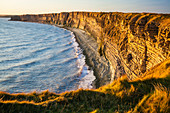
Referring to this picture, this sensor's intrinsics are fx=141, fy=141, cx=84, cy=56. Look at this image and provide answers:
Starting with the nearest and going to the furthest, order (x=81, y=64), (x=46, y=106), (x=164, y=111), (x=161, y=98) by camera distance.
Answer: (x=164, y=111) < (x=161, y=98) < (x=46, y=106) < (x=81, y=64)

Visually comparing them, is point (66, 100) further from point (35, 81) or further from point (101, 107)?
point (35, 81)

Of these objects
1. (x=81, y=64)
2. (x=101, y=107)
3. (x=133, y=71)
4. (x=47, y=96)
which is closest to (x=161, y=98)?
(x=101, y=107)

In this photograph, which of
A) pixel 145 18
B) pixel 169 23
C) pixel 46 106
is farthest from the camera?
pixel 145 18

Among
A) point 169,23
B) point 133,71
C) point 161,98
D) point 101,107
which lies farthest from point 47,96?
point 133,71

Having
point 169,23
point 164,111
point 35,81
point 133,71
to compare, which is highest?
point 169,23

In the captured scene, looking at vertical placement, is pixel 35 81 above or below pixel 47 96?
below

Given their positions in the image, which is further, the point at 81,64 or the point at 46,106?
the point at 81,64

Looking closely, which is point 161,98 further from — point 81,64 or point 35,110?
point 81,64
